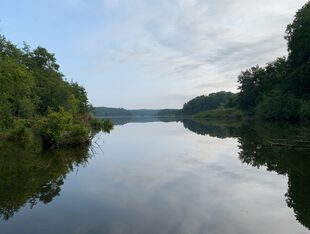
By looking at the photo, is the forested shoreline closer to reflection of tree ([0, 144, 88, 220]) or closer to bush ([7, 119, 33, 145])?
bush ([7, 119, 33, 145])

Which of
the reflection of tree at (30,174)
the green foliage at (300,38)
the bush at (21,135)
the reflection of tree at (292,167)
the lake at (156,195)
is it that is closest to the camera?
the lake at (156,195)

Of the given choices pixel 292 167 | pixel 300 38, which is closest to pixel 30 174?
pixel 292 167

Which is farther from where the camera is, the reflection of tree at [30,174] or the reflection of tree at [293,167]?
the reflection of tree at [30,174]

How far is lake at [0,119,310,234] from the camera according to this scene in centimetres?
892

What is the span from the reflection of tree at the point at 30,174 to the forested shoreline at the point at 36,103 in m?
2.21

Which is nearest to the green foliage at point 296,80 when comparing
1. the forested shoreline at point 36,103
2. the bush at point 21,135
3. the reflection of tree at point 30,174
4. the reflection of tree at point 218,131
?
the reflection of tree at point 218,131

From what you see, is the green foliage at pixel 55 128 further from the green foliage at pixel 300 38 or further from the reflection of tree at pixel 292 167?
the green foliage at pixel 300 38

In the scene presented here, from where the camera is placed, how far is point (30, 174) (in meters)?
15.6

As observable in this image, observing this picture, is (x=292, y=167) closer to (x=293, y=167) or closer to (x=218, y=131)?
(x=293, y=167)

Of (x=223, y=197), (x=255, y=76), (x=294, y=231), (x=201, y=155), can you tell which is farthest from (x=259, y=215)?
(x=255, y=76)

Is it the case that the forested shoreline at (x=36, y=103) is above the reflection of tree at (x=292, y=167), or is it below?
above

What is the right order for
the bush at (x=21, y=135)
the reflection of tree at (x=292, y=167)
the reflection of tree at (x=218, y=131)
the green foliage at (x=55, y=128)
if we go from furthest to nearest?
the reflection of tree at (x=218, y=131) < the bush at (x=21, y=135) < the green foliage at (x=55, y=128) < the reflection of tree at (x=292, y=167)

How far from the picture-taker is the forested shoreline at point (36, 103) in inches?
1036

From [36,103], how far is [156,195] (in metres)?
44.5
